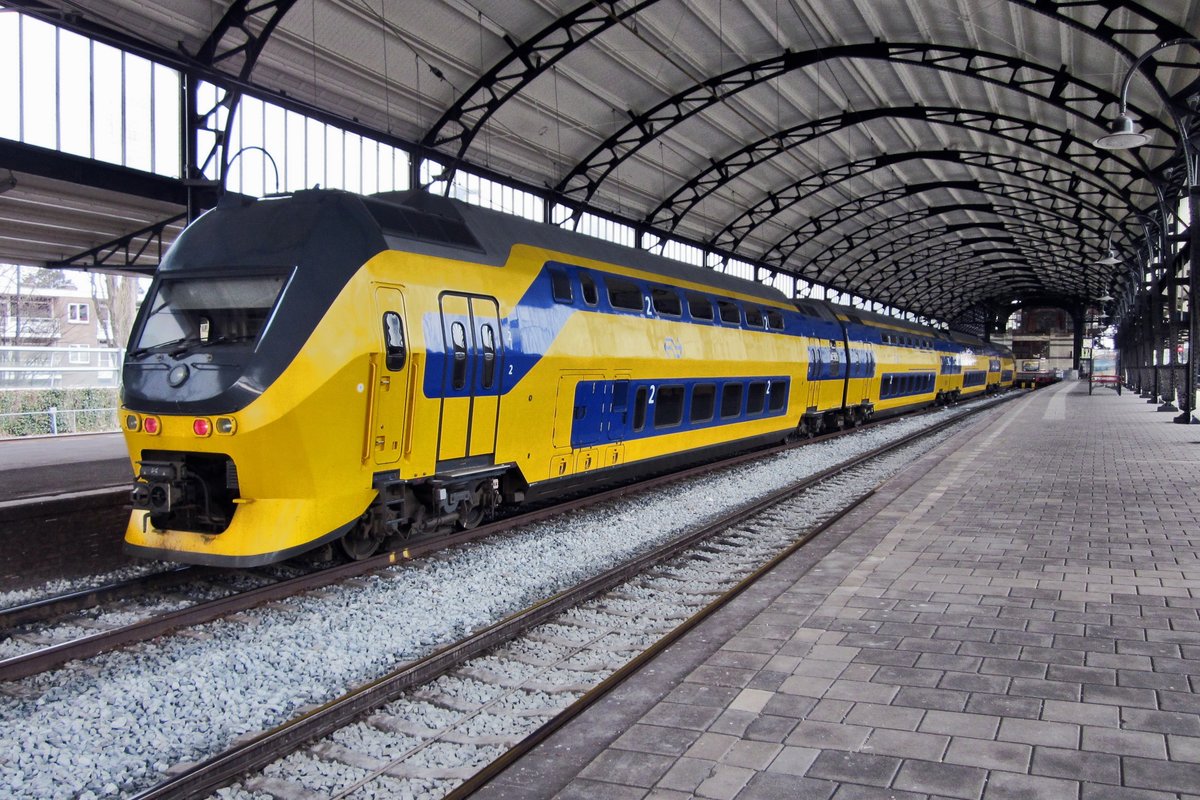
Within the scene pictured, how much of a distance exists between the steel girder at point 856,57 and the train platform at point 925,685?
18.1m

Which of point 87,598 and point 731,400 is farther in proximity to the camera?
point 731,400

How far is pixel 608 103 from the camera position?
26.0m

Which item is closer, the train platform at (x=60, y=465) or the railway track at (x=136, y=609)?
the railway track at (x=136, y=609)

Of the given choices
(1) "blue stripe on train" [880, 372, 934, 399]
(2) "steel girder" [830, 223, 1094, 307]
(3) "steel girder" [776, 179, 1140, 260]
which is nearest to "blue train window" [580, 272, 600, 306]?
(1) "blue stripe on train" [880, 372, 934, 399]

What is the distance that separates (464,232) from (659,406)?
4.98 metres

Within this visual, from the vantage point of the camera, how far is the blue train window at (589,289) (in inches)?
440

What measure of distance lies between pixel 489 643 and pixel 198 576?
369 cm

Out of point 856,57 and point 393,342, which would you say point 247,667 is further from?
point 856,57

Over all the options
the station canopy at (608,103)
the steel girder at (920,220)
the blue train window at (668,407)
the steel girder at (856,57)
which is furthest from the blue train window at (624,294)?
Answer: the steel girder at (920,220)

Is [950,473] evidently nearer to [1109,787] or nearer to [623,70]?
[1109,787]

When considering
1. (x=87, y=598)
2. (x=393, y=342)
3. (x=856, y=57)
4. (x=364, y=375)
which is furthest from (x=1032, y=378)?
(x=87, y=598)

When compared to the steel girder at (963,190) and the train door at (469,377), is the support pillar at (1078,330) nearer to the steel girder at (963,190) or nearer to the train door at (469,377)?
the steel girder at (963,190)

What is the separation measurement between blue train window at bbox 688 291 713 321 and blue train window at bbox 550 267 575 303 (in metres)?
3.75

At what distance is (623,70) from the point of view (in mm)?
24156
